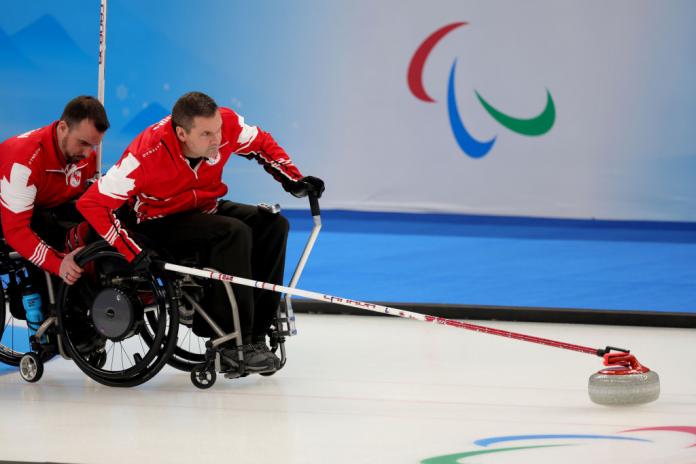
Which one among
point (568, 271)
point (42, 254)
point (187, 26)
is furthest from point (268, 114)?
point (42, 254)

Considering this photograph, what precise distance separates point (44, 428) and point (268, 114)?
493 cm

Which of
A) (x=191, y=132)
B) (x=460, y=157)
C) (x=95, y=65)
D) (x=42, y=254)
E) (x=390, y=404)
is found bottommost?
(x=390, y=404)

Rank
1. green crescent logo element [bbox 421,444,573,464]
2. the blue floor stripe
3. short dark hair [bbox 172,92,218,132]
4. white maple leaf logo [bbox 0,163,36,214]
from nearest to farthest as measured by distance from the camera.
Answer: green crescent logo element [bbox 421,444,573,464] → short dark hair [bbox 172,92,218,132] → white maple leaf logo [bbox 0,163,36,214] → the blue floor stripe

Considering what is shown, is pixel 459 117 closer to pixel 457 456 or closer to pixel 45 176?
pixel 45 176

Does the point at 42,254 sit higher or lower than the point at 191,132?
lower

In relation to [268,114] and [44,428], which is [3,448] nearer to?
[44,428]

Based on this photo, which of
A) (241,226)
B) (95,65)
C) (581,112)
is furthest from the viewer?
(95,65)

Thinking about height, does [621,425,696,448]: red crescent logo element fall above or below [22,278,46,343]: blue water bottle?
below

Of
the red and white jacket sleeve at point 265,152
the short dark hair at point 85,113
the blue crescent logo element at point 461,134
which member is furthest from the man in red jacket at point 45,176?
the blue crescent logo element at point 461,134

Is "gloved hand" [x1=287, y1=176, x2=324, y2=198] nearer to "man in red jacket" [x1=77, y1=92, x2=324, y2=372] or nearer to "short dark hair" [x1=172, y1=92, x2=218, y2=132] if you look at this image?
"man in red jacket" [x1=77, y1=92, x2=324, y2=372]

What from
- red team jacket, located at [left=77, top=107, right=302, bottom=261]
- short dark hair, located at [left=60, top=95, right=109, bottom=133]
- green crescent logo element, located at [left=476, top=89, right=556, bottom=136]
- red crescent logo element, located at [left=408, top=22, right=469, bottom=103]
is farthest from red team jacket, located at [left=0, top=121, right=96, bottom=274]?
green crescent logo element, located at [left=476, top=89, right=556, bottom=136]

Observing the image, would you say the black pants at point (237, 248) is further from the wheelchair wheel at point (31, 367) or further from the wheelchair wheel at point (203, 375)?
the wheelchair wheel at point (31, 367)

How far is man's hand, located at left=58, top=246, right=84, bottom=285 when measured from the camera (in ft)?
12.1

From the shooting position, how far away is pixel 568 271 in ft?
20.4
